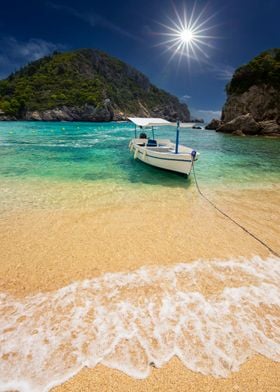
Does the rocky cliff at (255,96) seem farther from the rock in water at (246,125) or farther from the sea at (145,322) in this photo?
the sea at (145,322)

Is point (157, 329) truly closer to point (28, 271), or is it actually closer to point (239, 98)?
point (28, 271)

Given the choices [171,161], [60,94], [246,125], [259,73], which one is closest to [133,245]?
[171,161]

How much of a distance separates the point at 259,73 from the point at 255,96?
20.9ft

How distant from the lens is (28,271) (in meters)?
4.63

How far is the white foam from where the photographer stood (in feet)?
9.34

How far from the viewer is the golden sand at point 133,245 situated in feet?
8.78

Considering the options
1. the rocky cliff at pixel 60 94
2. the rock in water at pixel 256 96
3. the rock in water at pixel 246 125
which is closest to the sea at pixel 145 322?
the rock in water at pixel 246 125

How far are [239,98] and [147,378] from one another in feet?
239

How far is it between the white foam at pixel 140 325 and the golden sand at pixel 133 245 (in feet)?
0.56

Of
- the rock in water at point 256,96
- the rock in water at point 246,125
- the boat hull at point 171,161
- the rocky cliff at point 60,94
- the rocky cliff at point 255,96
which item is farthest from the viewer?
the rocky cliff at point 60,94

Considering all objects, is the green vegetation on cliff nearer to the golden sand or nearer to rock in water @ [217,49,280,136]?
rock in water @ [217,49,280,136]

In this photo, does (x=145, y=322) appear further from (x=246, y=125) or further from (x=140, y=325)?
(x=246, y=125)

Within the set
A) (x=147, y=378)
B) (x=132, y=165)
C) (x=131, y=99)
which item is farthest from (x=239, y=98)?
(x=131, y=99)

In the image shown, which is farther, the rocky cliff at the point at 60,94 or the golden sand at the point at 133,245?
the rocky cliff at the point at 60,94
